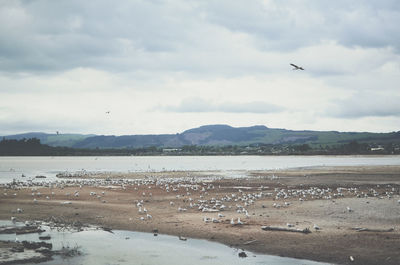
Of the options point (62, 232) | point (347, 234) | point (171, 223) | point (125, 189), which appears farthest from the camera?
point (125, 189)

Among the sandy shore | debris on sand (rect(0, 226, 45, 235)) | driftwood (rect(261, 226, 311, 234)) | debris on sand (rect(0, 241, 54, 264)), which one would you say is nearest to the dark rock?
debris on sand (rect(0, 241, 54, 264))

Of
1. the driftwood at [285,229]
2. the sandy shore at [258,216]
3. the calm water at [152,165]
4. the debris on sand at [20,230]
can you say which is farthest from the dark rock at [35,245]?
the calm water at [152,165]

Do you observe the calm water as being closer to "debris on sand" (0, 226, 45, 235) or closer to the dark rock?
"debris on sand" (0, 226, 45, 235)

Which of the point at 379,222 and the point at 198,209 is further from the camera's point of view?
the point at 198,209

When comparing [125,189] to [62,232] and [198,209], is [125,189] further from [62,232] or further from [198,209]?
[62,232]

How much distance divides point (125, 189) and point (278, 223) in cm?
2025

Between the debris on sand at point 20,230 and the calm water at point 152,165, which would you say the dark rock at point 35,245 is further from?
the calm water at point 152,165

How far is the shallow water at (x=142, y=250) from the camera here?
14.5 meters

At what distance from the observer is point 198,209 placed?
2447 centimetres

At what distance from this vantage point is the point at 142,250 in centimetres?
1609

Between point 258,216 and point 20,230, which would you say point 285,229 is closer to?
point 258,216

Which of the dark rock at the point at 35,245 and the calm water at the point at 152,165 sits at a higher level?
the dark rock at the point at 35,245

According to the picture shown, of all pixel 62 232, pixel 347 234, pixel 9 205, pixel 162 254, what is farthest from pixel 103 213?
pixel 347 234

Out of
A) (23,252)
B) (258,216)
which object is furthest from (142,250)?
(258,216)
